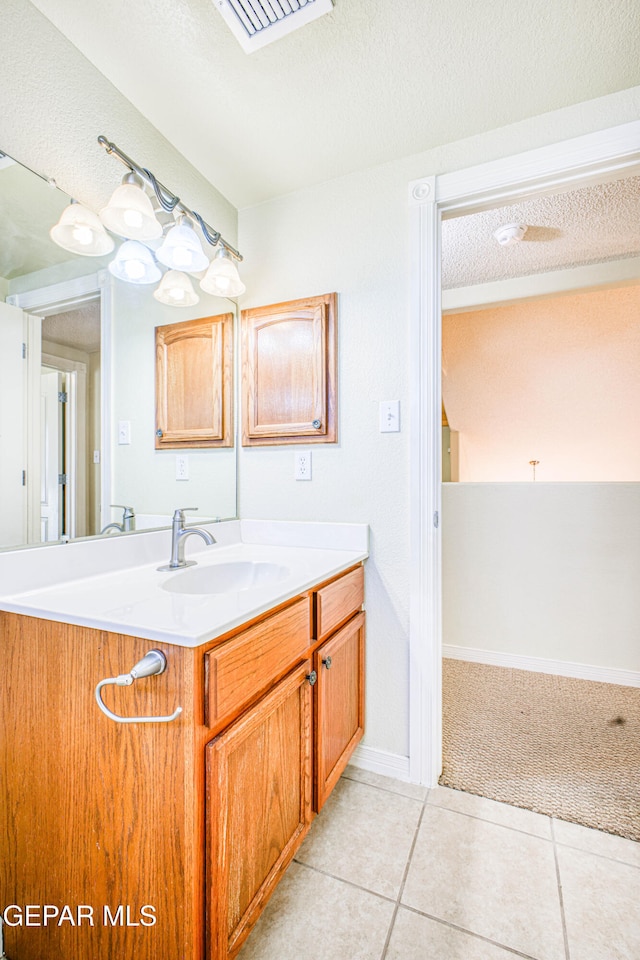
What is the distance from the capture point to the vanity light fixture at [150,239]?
122 centimetres

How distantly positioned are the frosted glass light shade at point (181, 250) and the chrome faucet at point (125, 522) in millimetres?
848

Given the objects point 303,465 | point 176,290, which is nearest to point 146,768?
point 303,465

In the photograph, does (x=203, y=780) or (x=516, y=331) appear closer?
(x=203, y=780)

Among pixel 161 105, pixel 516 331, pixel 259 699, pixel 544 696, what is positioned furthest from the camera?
pixel 516 331

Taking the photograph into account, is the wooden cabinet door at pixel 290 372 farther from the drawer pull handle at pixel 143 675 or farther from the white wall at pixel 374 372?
the drawer pull handle at pixel 143 675

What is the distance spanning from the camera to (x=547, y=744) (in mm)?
1761

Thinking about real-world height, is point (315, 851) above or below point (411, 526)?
below

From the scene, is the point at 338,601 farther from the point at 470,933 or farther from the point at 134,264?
the point at 134,264

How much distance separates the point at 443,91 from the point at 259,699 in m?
1.78

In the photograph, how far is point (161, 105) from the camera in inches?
53.7

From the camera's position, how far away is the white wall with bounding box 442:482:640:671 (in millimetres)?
2295

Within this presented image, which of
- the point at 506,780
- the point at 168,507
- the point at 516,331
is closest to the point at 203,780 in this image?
the point at 168,507

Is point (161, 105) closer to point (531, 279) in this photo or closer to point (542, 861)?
point (531, 279)

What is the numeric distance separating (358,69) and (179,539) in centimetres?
150
